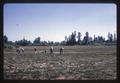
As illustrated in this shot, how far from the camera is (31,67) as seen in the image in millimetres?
2914

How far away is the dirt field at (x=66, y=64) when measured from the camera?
9.18ft

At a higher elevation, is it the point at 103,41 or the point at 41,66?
the point at 103,41

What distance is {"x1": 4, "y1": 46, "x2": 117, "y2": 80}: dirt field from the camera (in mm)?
2797

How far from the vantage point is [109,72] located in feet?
9.18

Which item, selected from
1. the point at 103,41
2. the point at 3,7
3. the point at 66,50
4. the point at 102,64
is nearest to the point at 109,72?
the point at 102,64

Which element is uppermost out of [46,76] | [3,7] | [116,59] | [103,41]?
[3,7]

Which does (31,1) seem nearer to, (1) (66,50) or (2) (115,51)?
(1) (66,50)

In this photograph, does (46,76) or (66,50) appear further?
A: (66,50)

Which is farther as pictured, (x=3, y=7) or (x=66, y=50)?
(x=66, y=50)

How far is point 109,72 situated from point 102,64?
0.19m

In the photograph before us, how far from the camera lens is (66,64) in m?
2.99

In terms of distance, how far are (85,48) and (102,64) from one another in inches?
11.9

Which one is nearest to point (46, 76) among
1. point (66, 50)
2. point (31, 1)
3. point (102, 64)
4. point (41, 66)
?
point (41, 66)

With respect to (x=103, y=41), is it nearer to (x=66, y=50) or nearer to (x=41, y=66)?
(x=66, y=50)
